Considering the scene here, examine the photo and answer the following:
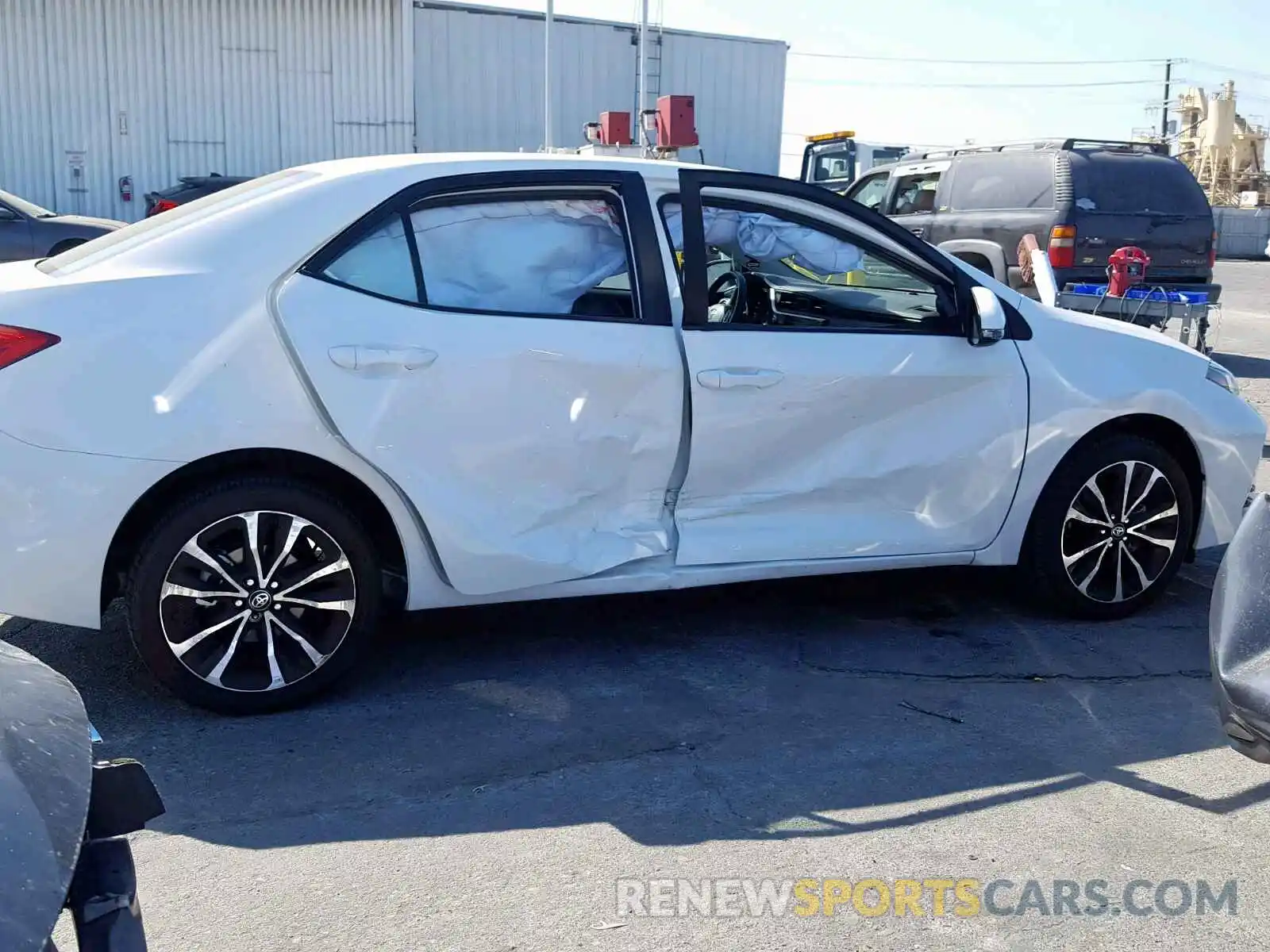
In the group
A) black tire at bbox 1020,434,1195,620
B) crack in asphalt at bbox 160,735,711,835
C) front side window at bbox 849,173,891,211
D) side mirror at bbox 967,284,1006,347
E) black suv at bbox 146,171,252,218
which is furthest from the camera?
black suv at bbox 146,171,252,218

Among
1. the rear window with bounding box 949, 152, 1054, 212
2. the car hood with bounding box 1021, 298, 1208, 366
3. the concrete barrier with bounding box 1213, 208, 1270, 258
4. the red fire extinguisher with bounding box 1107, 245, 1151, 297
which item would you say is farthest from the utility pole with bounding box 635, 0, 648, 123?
the concrete barrier with bounding box 1213, 208, 1270, 258

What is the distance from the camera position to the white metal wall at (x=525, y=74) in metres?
23.4

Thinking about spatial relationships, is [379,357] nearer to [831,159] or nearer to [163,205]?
[163,205]

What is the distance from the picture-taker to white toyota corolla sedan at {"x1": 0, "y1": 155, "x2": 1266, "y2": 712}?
12.4ft

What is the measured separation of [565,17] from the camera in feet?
78.3

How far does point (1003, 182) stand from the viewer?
1273 cm

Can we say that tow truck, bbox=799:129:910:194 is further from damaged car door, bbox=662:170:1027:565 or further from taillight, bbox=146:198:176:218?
damaged car door, bbox=662:170:1027:565

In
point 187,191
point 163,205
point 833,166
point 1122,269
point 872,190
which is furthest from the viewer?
point 833,166

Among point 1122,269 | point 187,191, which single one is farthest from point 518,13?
point 1122,269

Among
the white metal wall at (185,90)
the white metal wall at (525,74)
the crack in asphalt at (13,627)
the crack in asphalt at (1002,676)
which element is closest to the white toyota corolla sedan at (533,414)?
the crack in asphalt at (1002,676)

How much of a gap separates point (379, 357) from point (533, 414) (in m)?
0.52

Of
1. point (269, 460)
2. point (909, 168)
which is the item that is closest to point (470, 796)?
point (269, 460)

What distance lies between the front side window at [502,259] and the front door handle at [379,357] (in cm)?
18

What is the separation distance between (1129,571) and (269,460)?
10.6 ft
